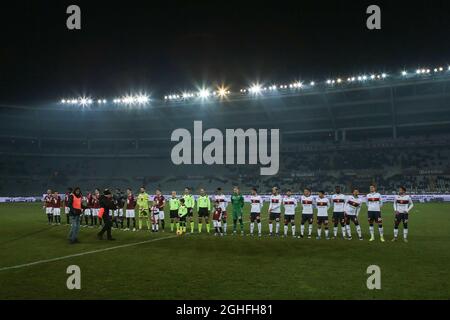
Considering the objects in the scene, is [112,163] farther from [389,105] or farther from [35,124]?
[389,105]

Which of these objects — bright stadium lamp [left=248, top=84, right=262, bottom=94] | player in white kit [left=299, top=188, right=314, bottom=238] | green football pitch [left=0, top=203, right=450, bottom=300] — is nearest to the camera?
green football pitch [left=0, top=203, right=450, bottom=300]

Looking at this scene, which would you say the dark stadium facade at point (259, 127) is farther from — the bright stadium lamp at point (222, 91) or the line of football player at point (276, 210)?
the line of football player at point (276, 210)

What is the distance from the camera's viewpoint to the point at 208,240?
718 inches

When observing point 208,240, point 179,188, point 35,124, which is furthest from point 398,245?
point 35,124

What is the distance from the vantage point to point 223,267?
12.3m

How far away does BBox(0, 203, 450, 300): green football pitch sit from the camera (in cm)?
948

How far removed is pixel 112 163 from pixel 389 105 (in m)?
49.6

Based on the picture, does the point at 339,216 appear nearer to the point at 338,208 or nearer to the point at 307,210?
the point at 338,208

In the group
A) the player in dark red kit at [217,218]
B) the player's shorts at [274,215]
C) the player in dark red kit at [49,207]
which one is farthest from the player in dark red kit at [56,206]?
the player's shorts at [274,215]

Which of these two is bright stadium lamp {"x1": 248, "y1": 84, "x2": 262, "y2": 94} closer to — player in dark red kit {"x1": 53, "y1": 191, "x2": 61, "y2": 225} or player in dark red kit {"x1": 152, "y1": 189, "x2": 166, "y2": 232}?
player in dark red kit {"x1": 53, "y1": 191, "x2": 61, "y2": 225}

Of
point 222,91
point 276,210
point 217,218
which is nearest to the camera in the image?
point 276,210

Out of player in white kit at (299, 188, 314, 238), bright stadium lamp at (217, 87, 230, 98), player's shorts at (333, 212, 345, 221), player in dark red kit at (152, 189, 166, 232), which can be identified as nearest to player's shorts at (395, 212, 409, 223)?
player's shorts at (333, 212, 345, 221)

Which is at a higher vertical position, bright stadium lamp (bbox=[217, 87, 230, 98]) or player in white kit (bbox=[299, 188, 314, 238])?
bright stadium lamp (bbox=[217, 87, 230, 98])

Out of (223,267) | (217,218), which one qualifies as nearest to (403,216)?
(217,218)
